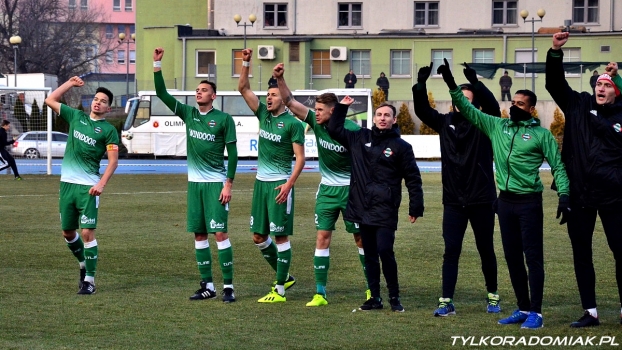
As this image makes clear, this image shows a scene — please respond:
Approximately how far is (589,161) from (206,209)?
399 cm

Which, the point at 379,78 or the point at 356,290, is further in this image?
the point at 379,78

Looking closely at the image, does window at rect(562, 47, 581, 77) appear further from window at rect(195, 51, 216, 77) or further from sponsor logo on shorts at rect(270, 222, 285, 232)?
sponsor logo on shorts at rect(270, 222, 285, 232)

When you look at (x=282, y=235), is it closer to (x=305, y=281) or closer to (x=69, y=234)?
(x=305, y=281)

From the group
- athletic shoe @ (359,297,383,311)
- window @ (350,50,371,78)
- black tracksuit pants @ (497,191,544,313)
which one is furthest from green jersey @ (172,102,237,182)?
window @ (350,50,371,78)

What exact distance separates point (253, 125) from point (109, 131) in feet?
130

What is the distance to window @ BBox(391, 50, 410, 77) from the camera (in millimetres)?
60666

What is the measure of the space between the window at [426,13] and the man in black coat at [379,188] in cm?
5609

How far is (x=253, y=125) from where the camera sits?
2009 inches

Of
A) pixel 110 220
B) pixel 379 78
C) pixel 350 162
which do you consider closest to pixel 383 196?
pixel 350 162

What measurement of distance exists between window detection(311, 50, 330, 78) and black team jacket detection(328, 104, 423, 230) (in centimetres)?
5179

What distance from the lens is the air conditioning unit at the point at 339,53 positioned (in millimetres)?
60719

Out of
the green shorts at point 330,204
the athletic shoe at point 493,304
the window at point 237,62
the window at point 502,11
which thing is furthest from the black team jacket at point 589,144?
the window at point 502,11

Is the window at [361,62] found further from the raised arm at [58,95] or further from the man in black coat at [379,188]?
the man in black coat at [379,188]

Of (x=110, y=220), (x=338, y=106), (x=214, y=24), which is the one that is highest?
(x=214, y=24)
